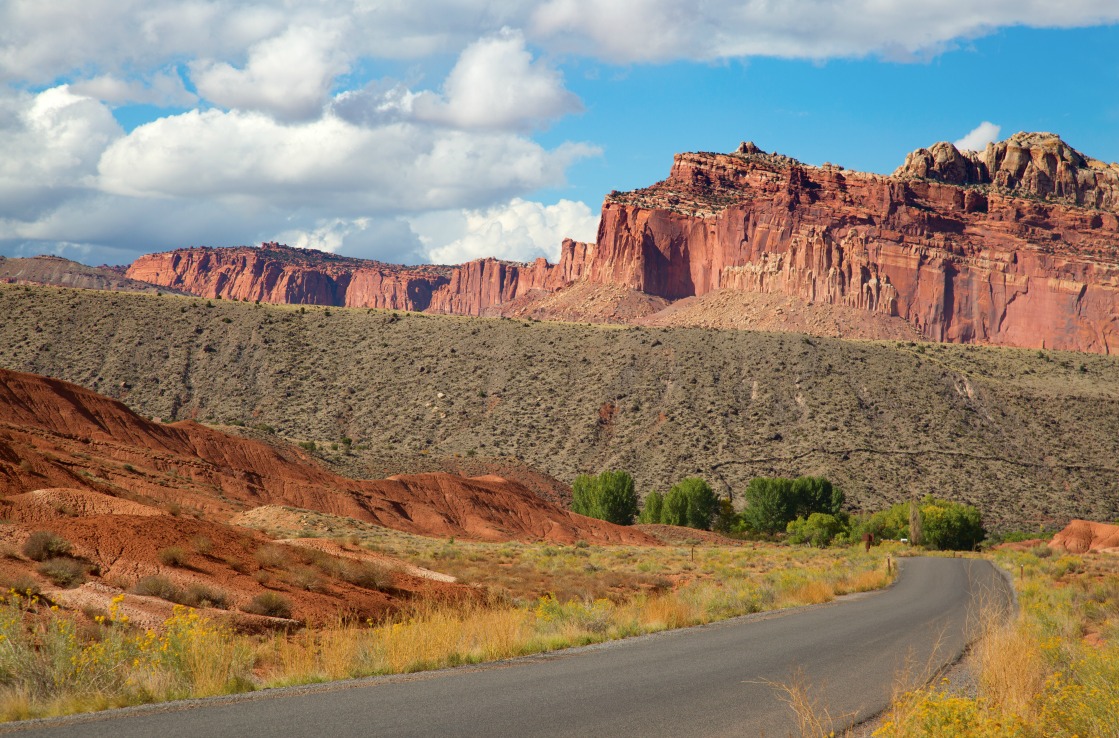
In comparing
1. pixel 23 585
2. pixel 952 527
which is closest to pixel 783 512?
pixel 952 527

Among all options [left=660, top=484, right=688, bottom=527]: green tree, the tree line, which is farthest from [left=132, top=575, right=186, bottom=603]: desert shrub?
[left=660, top=484, right=688, bottom=527]: green tree

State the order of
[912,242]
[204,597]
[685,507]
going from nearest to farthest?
[204,597]
[685,507]
[912,242]

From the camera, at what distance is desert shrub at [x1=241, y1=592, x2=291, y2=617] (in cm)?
1750

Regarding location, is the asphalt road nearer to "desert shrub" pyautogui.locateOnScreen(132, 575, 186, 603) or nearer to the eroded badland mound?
the eroded badland mound

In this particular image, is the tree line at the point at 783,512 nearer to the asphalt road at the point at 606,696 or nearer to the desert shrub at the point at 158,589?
the asphalt road at the point at 606,696

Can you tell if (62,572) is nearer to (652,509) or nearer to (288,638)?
(288,638)

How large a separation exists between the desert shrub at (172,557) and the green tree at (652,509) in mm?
51782

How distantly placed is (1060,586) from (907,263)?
13748 cm

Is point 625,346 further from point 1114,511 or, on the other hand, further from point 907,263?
point 907,263

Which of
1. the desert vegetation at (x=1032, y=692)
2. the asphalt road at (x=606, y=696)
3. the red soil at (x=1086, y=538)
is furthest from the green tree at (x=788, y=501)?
the asphalt road at (x=606, y=696)

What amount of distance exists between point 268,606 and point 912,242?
530 feet

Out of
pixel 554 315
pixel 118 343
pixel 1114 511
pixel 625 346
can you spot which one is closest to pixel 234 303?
pixel 118 343

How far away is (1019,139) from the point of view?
627 feet

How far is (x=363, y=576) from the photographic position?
22.5 meters
